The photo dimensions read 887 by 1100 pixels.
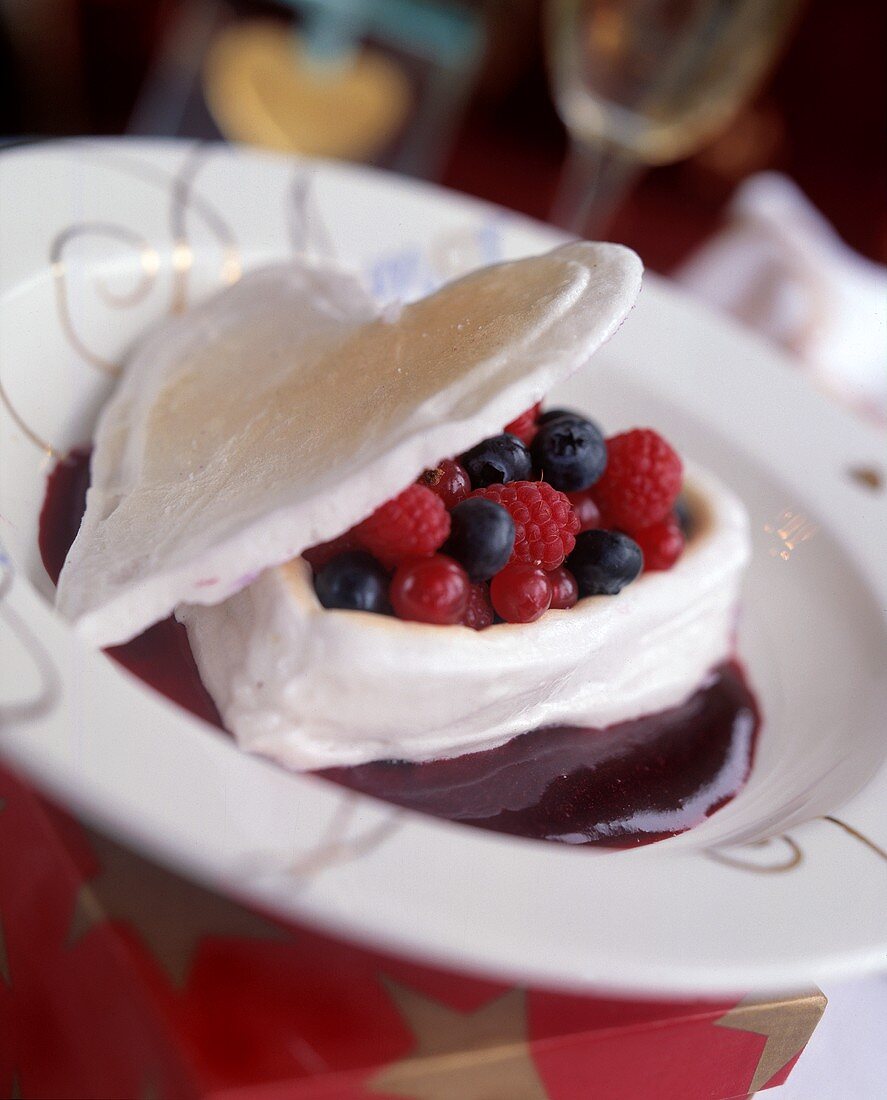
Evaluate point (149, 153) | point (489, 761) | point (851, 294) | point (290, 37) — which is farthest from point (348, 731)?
point (290, 37)

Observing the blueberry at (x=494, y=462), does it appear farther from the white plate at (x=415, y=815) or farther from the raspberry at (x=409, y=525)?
the white plate at (x=415, y=815)

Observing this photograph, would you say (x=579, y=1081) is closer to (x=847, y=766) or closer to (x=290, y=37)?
(x=847, y=766)

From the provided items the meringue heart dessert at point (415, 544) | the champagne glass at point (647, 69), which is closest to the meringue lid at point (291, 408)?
the meringue heart dessert at point (415, 544)

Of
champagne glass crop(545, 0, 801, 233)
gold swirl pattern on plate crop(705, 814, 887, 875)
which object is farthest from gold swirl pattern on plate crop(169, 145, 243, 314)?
gold swirl pattern on plate crop(705, 814, 887, 875)

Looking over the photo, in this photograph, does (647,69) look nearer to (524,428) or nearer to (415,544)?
(524,428)

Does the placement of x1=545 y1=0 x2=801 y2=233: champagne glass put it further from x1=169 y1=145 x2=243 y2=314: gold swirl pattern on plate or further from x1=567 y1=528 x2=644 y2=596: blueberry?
x1=567 y1=528 x2=644 y2=596: blueberry

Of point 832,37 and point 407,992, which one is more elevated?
point 832,37
